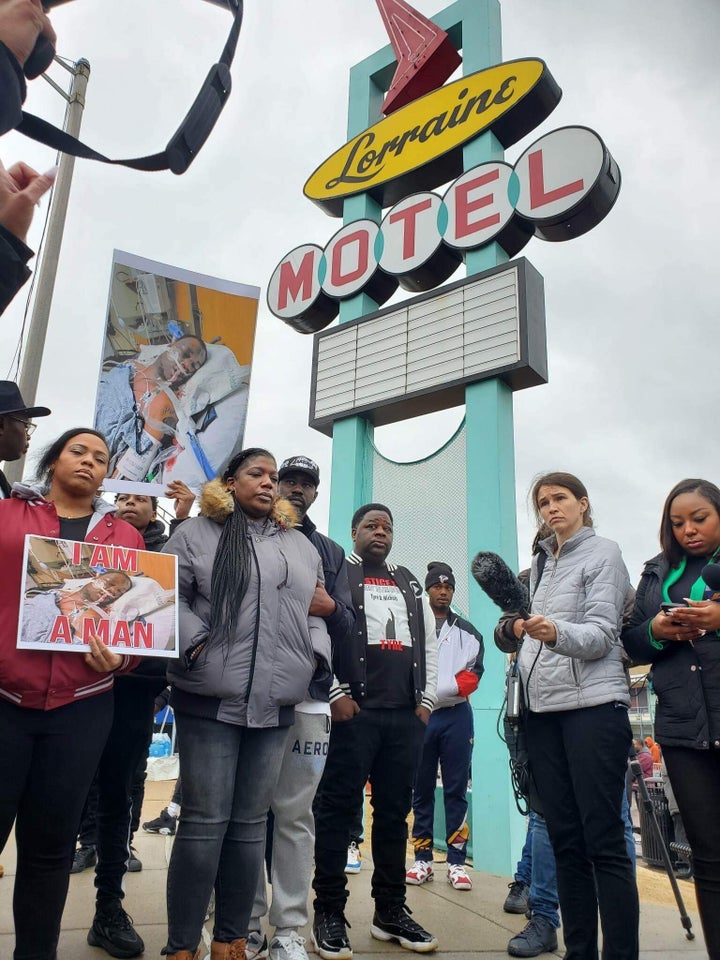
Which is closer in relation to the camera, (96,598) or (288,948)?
(96,598)

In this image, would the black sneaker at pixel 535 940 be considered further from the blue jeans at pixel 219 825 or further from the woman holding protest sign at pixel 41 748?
the woman holding protest sign at pixel 41 748

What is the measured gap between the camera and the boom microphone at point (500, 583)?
2.65 meters

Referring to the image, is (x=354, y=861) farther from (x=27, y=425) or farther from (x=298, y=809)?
(x=27, y=425)

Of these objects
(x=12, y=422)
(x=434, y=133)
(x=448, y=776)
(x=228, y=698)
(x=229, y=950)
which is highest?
(x=434, y=133)

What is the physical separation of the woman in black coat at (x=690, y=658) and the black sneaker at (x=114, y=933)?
217 cm

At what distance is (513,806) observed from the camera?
18.8 ft

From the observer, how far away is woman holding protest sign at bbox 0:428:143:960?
86.0 inches

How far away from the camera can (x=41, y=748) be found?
2.24 meters

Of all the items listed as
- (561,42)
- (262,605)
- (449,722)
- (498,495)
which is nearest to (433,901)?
(449,722)

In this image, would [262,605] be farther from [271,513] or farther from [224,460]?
[224,460]

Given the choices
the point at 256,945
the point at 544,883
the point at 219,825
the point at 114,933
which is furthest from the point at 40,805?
the point at 544,883

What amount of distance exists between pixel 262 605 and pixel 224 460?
38.1 inches

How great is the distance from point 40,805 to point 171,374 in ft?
6.68

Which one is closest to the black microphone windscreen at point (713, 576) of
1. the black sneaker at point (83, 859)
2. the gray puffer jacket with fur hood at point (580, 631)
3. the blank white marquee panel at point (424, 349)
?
the gray puffer jacket with fur hood at point (580, 631)
